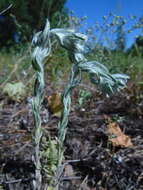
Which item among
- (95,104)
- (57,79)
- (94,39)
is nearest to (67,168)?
(95,104)

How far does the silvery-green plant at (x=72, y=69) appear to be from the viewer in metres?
0.78

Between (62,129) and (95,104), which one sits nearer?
(62,129)

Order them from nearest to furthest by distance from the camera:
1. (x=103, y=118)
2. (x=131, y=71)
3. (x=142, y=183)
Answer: (x=142, y=183) → (x=103, y=118) → (x=131, y=71)

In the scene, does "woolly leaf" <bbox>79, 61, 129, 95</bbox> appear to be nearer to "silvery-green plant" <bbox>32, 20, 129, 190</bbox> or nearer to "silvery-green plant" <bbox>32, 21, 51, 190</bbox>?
"silvery-green plant" <bbox>32, 20, 129, 190</bbox>

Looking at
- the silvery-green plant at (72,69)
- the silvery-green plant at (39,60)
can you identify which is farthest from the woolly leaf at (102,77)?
the silvery-green plant at (39,60)


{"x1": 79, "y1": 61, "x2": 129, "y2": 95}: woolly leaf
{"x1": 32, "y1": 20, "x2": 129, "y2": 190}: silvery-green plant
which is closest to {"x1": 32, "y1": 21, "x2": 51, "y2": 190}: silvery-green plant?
{"x1": 32, "y1": 20, "x2": 129, "y2": 190}: silvery-green plant

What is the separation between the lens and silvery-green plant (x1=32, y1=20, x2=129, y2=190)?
0.78m

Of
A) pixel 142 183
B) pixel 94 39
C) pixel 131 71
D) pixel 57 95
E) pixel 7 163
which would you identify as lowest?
pixel 142 183

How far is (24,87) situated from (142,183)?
3.96 feet

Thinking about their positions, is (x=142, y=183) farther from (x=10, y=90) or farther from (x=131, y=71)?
(x=131, y=71)

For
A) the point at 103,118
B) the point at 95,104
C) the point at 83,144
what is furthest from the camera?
the point at 95,104

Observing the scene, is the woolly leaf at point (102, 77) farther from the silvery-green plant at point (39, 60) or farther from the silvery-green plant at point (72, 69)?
the silvery-green plant at point (39, 60)

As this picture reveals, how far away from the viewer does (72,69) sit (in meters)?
0.82

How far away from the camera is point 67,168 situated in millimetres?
1200
